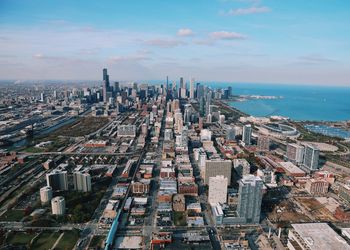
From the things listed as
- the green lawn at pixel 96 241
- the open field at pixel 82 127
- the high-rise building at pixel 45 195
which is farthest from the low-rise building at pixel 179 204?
the open field at pixel 82 127

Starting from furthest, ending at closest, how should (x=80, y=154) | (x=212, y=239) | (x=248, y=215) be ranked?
(x=80, y=154) < (x=248, y=215) < (x=212, y=239)

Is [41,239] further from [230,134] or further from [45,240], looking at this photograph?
[230,134]

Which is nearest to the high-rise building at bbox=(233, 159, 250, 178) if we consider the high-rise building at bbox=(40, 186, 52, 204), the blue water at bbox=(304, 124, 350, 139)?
the high-rise building at bbox=(40, 186, 52, 204)

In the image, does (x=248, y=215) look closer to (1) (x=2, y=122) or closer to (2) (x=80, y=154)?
(2) (x=80, y=154)

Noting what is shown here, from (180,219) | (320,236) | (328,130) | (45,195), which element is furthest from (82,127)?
(328,130)

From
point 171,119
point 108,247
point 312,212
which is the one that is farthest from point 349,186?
point 171,119
